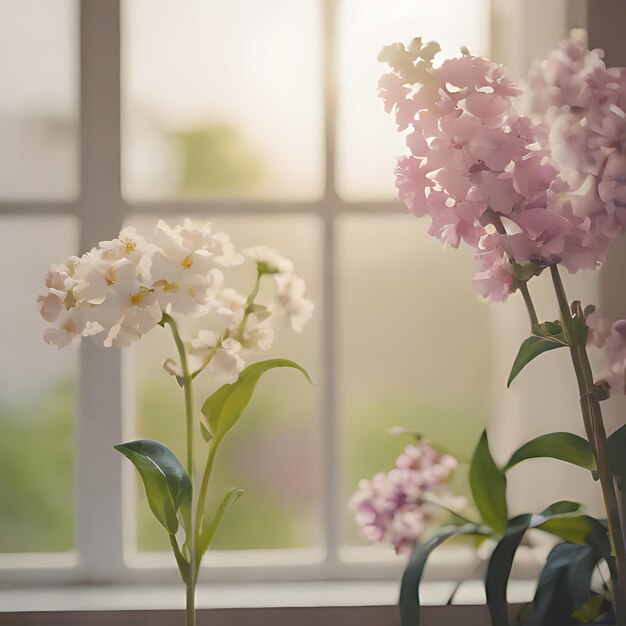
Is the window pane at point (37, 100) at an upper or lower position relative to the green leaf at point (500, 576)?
upper

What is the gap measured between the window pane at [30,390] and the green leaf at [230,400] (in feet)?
1.15

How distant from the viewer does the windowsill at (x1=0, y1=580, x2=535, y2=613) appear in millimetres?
1026

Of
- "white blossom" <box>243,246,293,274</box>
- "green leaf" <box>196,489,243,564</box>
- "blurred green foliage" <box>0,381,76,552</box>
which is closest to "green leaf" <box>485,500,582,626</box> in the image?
"green leaf" <box>196,489,243,564</box>

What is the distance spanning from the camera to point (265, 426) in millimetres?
1188

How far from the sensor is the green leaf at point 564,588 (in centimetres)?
86

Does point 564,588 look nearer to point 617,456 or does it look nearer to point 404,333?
point 617,456

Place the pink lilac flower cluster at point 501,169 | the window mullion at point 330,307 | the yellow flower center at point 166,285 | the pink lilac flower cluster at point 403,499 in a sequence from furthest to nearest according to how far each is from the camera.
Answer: the window mullion at point 330,307, the pink lilac flower cluster at point 403,499, the yellow flower center at point 166,285, the pink lilac flower cluster at point 501,169

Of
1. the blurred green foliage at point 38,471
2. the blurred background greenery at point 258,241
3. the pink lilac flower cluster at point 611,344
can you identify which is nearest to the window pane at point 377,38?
the blurred background greenery at point 258,241

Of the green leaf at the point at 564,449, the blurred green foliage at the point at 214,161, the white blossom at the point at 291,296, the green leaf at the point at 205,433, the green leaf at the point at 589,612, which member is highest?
the blurred green foliage at the point at 214,161

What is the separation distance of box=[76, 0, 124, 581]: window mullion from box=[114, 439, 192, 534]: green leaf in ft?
0.88

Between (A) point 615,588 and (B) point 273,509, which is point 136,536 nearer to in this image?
(B) point 273,509

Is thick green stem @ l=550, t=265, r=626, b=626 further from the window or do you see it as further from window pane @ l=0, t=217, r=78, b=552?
window pane @ l=0, t=217, r=78, b=552

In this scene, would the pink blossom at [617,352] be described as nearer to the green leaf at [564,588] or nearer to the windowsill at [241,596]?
the green leaf at [564,588]

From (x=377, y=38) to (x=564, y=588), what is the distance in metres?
0.89
